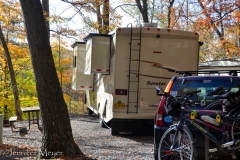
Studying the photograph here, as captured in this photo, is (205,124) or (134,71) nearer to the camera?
(205,124)

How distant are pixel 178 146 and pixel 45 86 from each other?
8.45ft

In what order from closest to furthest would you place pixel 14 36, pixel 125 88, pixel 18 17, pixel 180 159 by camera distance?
pixel 180 159
pixel 125 88
pixel 18 17
pixel 14 36

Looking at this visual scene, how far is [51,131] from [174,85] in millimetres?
2309

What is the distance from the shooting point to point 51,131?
5355 mm

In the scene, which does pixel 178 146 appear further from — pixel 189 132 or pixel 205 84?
pixel 205 84

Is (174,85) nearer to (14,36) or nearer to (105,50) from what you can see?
(105,50)

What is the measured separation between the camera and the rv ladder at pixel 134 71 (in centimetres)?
775

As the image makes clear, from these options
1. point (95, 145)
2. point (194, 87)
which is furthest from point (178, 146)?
point (95, 145)

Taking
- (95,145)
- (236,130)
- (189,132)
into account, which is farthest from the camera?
(95,145)

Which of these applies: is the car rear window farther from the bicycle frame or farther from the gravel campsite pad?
the gravel campsite pad

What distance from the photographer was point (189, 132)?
158 inches

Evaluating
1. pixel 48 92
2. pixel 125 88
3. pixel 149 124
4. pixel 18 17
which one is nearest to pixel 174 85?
pixel 48 92

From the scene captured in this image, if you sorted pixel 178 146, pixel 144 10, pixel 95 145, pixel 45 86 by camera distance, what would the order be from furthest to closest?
pixel 144 10 → pixel 95 145 → pixel 45 86 → pixel 178 146

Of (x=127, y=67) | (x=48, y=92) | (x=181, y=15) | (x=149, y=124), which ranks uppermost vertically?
(x=181, y=15)
